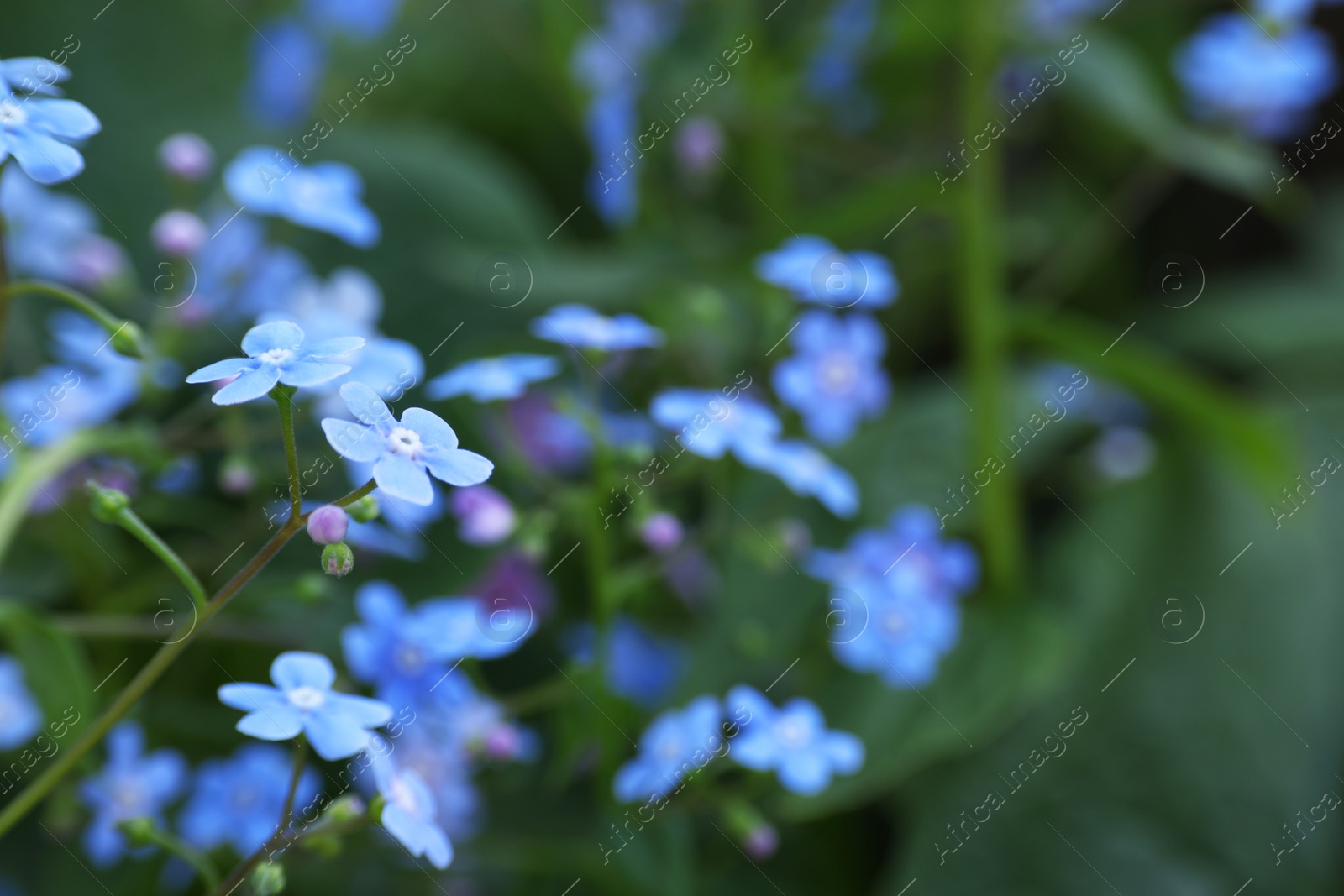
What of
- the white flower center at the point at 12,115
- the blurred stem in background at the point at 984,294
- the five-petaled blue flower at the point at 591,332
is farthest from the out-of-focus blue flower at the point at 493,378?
the blurred stem in background at the point at 984,294

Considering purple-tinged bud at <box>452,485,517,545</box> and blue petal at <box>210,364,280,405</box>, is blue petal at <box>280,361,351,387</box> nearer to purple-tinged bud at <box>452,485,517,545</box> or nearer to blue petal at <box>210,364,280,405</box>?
blue petal at <box>210,364,280,405</box>

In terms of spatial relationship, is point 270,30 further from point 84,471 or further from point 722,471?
point 722,471

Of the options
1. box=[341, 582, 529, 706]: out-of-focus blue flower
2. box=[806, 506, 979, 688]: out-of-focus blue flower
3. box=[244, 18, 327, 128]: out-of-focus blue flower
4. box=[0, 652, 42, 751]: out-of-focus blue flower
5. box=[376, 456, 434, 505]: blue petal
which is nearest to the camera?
box=[376, 456, 434, 505]: blue petal

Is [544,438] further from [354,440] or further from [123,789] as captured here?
[354,440]

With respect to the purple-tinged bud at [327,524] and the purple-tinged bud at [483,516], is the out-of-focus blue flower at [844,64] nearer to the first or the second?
the purple-tinged bud at [483,516]

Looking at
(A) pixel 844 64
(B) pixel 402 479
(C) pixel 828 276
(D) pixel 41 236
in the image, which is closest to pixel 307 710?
(B) pixel 402 479

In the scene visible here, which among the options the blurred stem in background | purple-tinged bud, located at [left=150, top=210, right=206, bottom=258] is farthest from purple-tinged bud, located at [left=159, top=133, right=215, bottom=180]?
the blurred stem in background
